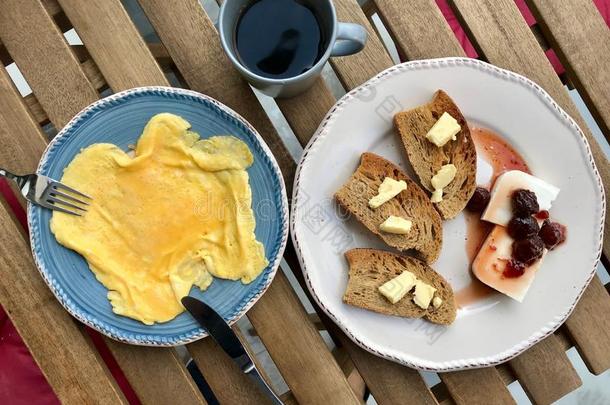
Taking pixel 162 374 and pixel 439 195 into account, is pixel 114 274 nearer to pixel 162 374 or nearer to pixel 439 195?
pixel 162 374

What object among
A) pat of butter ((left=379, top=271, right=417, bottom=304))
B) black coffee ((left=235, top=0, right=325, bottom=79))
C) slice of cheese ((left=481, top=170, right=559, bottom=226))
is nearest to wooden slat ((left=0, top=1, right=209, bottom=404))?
black coffee ((left=235, top=0, right=325, bottom=79))

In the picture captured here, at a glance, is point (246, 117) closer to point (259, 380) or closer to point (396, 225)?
point (396, 225)

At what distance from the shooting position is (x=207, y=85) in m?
1.05

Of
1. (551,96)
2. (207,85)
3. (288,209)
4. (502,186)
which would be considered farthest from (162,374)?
(551,96)

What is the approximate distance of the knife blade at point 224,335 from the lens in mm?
972

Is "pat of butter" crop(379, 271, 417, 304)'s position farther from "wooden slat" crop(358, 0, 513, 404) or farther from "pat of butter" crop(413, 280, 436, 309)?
"wooden slat" crop(358, 0, 513, 404)

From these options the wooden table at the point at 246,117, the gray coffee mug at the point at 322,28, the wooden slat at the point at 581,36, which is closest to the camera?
the gray coffee mug at the point at 322,28

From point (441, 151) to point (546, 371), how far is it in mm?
A: 482

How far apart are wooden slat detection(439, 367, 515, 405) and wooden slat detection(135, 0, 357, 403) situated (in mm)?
237

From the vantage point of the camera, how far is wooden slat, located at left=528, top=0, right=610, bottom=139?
1.11 meters

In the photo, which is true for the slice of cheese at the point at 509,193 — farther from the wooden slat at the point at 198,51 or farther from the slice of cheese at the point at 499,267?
the wooden slat at the point at 198,51

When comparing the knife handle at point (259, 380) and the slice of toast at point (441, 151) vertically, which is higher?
the slice of toast at point (441, 151)

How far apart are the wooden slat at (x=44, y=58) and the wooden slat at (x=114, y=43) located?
4 cm

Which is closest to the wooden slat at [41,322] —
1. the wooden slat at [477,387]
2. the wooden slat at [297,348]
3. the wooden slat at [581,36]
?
the wooden slat at [297,348]
